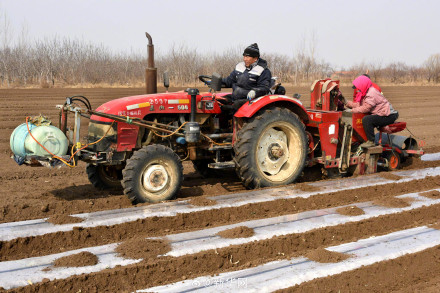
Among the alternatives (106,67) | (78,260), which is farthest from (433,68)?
(78,260)

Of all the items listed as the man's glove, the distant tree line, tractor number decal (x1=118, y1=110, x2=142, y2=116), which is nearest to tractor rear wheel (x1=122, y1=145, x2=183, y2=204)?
tractor number decal (x1=118, y1=110, x2=142, y2=116)

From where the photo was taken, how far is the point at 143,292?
127 inches

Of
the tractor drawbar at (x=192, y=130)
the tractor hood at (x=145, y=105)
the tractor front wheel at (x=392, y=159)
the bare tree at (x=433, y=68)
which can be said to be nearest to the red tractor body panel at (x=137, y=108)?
the tractor hood at (x=145, y=105)

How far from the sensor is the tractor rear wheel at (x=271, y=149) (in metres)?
5.75

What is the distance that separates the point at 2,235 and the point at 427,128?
1183cm

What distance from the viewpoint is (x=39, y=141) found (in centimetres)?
487

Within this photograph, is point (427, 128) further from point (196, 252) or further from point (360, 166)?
point (196, 252)

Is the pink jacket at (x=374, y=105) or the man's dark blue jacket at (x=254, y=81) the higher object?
the man's dark blue jacket at (x=254, y=81)

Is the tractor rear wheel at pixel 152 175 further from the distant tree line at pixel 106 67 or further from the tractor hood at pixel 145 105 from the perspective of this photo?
the distant tree line at pixel 106 67

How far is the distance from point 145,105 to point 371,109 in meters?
3.41

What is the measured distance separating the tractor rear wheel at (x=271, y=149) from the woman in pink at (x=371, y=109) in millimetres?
1222

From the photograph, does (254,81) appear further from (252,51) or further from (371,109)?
(371,109)

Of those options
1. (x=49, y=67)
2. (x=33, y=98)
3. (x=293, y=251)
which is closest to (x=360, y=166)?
(x=293, y=251)

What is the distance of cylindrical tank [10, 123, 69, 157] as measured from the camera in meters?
4.89
